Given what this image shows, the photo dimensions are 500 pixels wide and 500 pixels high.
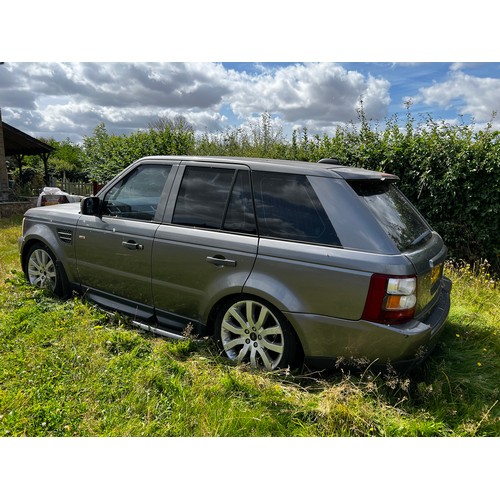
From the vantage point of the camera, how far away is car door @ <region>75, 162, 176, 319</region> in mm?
3730

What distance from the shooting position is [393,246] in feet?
8.88

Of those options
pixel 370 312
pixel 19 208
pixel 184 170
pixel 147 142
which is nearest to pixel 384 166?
pixel 184 170

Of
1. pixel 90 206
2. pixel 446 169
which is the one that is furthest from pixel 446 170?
pixel 90 206

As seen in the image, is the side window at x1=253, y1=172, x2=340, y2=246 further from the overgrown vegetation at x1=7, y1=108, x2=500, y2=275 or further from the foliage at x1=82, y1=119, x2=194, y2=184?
the foliage at x1=82, y1=119, x2=194, y2=184

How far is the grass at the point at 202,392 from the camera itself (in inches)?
100

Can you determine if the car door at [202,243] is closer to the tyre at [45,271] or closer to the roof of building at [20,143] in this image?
the tyre at [45,271]

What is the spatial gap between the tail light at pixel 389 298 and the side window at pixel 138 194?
2.15m

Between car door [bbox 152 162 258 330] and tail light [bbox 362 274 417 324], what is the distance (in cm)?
92

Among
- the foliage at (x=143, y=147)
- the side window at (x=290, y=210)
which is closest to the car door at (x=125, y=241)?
the side window at (x=290, y=210)

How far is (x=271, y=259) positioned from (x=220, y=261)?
450 mm

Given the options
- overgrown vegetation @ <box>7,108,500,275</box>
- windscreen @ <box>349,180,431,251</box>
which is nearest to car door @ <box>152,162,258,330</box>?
windscreen @ <box>349,180,431,251</box>

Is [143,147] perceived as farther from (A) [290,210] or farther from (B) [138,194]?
(A) [290,210]

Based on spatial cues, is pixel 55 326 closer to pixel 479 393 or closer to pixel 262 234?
pixel 262 234

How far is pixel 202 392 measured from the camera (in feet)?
9.35
